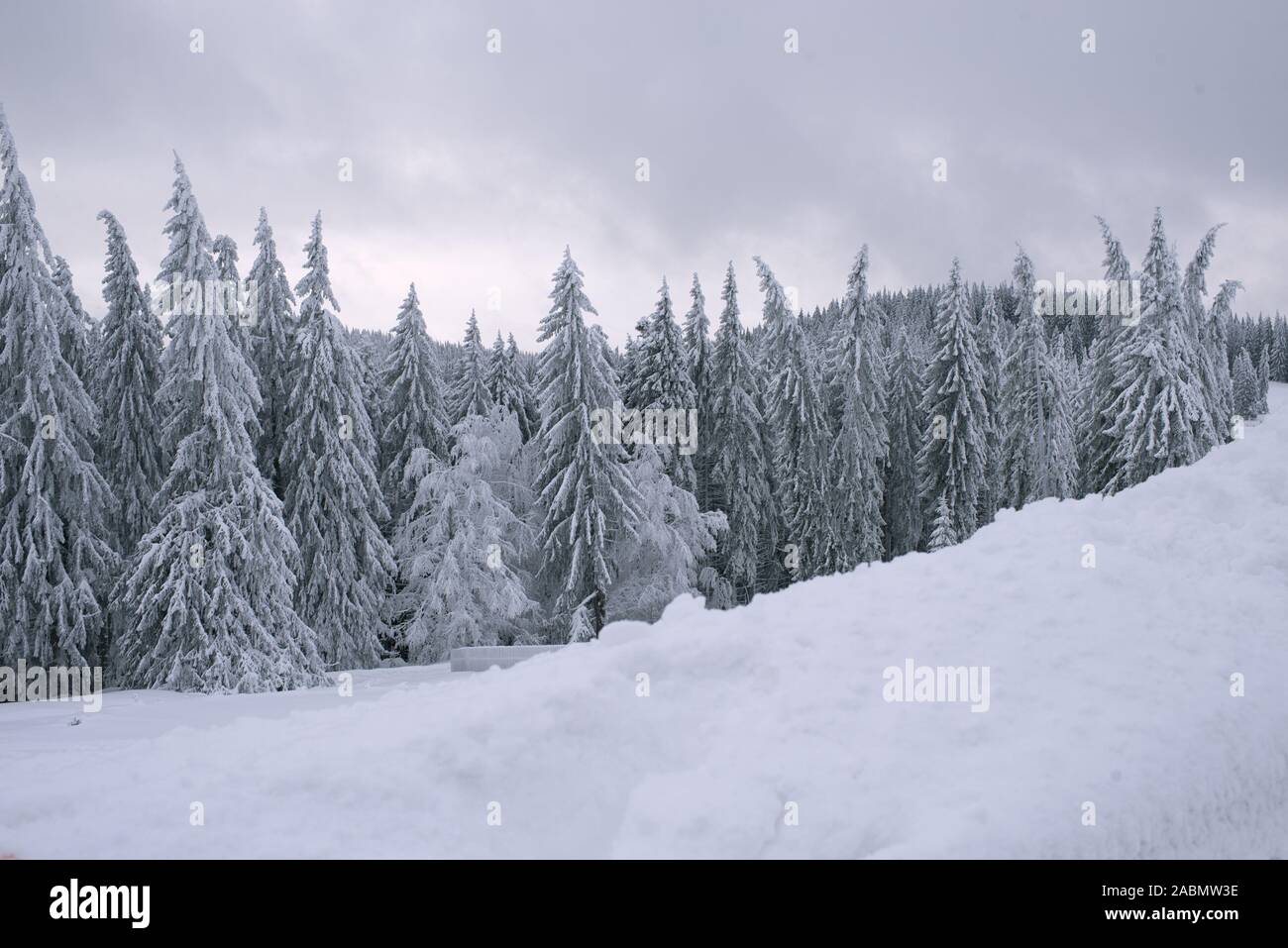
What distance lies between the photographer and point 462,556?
31.8 metres

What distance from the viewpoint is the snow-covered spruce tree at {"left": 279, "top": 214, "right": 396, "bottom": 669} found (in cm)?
3041

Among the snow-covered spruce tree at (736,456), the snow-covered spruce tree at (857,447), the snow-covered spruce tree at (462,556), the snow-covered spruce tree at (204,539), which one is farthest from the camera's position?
the snow-covered spruce tree at (857,447)

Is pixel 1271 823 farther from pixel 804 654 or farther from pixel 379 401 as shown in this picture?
pixel 379 401

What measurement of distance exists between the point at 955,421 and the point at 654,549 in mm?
16977

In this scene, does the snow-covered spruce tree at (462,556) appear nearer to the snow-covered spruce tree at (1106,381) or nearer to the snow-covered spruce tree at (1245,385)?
the snow-covered spruce tree at (1106,381)

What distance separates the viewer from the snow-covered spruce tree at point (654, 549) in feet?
105

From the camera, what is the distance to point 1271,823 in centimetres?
796

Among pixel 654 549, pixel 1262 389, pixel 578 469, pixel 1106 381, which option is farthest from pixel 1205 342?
pixel 1262 389

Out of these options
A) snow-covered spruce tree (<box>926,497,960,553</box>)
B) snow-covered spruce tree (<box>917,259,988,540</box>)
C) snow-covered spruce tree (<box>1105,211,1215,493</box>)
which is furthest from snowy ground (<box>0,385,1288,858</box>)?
snow-covered spruce tree (<box>917,259,988,540</box>)

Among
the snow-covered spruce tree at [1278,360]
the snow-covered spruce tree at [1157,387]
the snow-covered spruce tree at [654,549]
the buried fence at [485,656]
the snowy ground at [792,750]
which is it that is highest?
the snow-covered spruce tree at [1278,360]

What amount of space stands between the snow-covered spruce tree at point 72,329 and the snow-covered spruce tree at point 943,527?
101ft

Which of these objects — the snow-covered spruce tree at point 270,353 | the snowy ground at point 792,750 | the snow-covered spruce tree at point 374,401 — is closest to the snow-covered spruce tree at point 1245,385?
the snow-covered spruce tree at point 374,401

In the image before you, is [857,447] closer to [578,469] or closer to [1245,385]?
[578,469]

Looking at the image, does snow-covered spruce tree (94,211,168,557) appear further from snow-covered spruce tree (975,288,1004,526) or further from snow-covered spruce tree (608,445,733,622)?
snow-covered spruce tree (975,288,1004,526)
